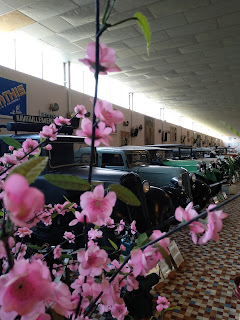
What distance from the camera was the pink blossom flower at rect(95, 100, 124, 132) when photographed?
51 centimetres

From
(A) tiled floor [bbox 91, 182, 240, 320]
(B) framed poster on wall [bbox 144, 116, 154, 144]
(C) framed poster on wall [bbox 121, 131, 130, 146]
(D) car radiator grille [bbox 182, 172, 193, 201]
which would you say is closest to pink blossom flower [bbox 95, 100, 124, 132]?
(A) tiled floor [bbox 91, 182, 240, 320]

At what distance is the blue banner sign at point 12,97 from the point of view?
5605 mm

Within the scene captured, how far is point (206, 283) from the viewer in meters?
2.37

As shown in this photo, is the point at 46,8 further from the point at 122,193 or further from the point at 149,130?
the point at 149,130

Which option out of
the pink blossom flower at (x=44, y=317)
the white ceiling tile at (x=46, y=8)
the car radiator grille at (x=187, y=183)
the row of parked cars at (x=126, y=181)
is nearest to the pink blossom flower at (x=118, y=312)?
the pink blossom flower at (x=44, y=317)

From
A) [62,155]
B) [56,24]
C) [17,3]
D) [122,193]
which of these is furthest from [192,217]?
[56,24]

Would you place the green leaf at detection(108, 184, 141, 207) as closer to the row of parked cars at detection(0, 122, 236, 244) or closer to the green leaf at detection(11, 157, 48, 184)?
the green leaf at detection(11, 157, 48, 184)

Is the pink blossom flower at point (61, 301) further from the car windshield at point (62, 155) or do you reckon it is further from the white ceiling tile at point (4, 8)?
the white ceiling tile at point (4, 8)

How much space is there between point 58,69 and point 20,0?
356cm

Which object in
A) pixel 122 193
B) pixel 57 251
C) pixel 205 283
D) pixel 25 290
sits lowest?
pixel 205 283

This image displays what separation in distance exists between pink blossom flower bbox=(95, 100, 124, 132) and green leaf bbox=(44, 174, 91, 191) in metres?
0.14

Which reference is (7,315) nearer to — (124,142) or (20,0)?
(20,0)

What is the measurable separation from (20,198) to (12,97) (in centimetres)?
637

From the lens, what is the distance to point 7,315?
15.9 inches
